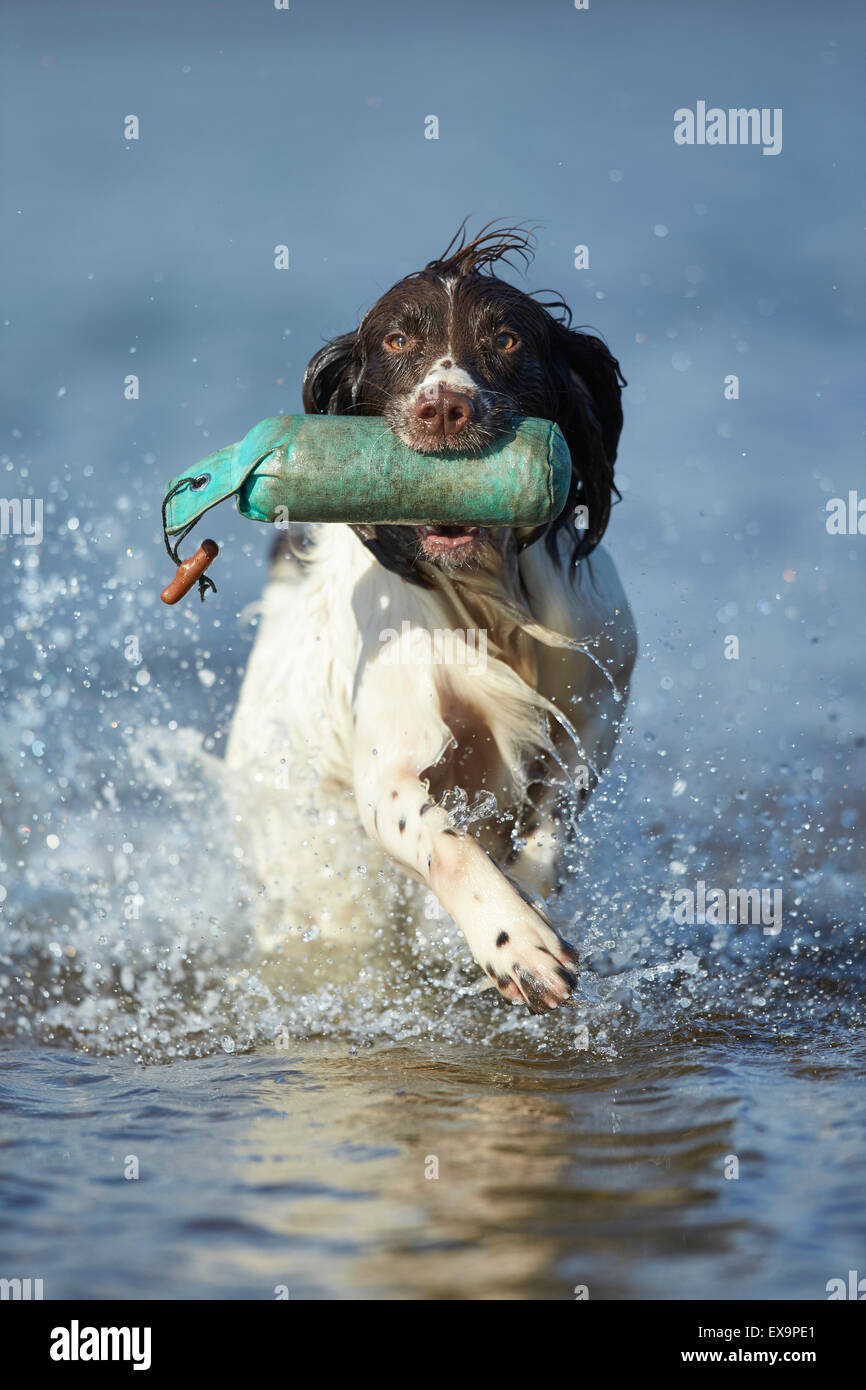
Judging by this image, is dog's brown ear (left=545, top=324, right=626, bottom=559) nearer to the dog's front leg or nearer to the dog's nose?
the dog's nose

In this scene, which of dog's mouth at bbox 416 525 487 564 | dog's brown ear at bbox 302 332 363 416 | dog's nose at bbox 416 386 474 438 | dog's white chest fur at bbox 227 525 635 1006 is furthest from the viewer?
dog's brown ear at bbox 302 332 363 416

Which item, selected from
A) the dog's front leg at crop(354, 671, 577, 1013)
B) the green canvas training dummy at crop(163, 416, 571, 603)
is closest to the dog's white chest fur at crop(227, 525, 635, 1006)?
the dog's front leg at crop(354, 671, 577, 1013)

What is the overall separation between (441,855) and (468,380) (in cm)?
127

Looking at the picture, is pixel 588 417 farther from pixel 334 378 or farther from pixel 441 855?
pixel 441 855

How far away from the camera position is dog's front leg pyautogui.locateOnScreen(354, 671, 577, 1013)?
3.10 m

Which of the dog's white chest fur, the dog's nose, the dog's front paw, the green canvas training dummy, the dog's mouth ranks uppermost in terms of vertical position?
the dog's nose

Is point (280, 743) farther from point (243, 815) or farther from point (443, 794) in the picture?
point (443, 794)

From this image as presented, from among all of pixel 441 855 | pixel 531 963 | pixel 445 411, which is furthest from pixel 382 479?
pixel 531 963

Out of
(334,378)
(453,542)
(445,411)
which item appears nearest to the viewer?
(445,411)

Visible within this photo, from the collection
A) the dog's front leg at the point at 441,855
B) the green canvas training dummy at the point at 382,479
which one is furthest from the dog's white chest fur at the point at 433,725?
the green canvas training dummy at the point at 382,479

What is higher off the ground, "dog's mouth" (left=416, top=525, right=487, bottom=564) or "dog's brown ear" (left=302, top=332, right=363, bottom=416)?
"dog's brown ear" (left=302, top=332, right=363, bottom=416)

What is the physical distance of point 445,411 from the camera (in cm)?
332

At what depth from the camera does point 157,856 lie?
17.3 feet

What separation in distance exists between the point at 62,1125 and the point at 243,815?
7.10 ft
